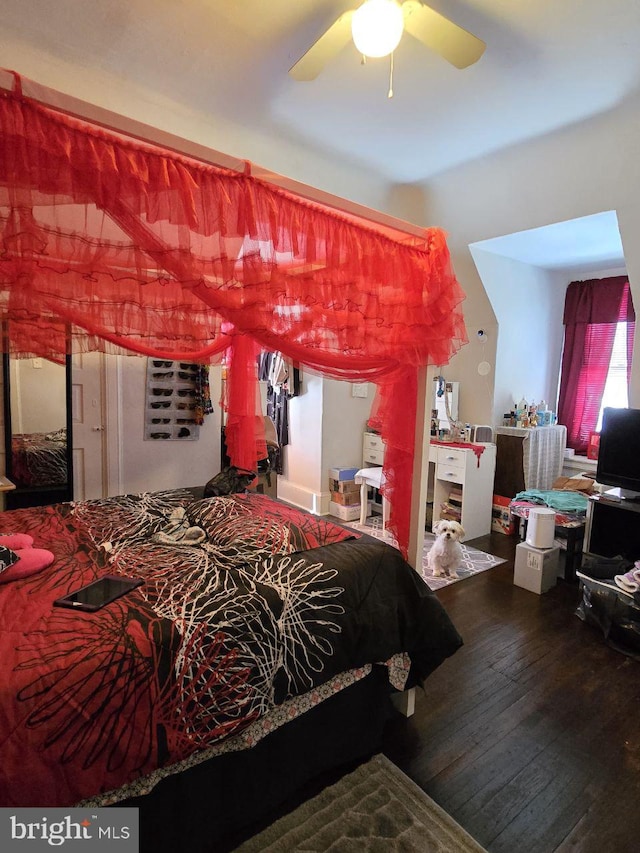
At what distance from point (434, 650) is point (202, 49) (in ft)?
9.98

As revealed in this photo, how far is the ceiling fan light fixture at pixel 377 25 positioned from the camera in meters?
1.70

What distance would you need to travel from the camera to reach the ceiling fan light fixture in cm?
170

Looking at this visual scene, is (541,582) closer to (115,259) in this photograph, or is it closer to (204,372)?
(204,372)

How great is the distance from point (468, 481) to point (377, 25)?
3.28 m

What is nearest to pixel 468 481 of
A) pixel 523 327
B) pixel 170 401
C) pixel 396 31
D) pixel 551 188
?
pixel 523 327

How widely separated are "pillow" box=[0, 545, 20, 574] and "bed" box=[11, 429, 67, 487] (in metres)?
1.60

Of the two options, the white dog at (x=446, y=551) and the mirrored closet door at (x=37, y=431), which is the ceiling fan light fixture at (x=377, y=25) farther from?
the white dog at (x=446, y=551)

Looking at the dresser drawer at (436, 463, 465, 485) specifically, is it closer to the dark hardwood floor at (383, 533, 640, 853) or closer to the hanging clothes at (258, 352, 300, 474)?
the dark hardwood floor at (383, 533, 640, 853)

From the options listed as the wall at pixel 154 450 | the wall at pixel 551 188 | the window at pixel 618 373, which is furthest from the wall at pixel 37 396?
the window at pixel 618 373

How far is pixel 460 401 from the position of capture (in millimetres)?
4758

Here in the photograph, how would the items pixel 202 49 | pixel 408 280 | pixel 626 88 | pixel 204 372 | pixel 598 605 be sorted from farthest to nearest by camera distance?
1. pixel 204 372
2. pixel 598 605
3. pixel 626 88
4. pixel 202 49
5. pixel 408 280

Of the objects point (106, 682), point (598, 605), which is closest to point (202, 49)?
point (106, 682)

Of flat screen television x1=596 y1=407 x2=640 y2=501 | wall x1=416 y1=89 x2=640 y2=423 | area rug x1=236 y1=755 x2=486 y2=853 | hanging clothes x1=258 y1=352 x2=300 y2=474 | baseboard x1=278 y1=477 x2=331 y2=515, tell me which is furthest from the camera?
baseboard x1=278 y1=477 x2=331 y2=515

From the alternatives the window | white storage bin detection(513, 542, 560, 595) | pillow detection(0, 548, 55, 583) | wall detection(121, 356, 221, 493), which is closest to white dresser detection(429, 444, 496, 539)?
white storage bin detection(513, 542, 560, 595)
